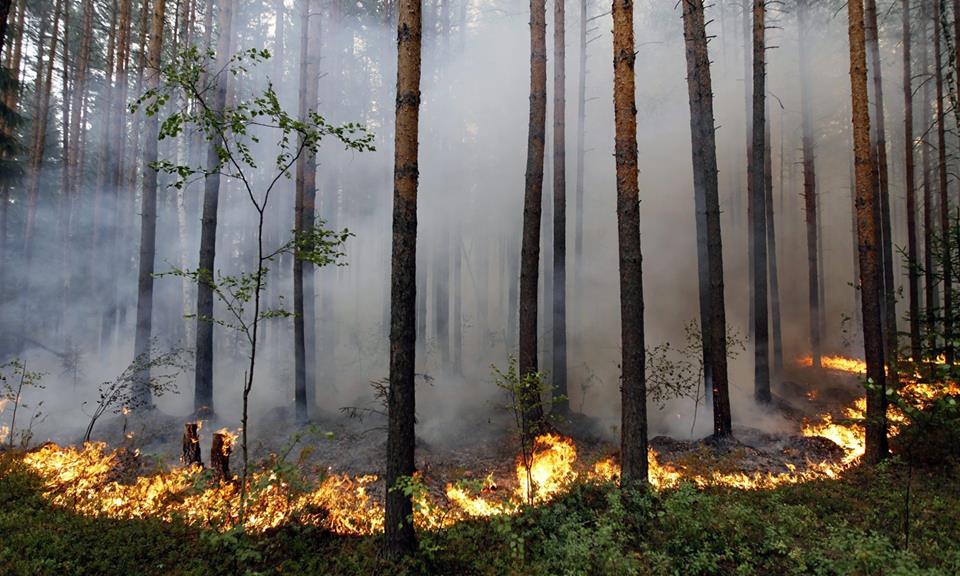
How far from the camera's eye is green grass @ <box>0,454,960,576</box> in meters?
4.77

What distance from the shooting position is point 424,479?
28.1 ft

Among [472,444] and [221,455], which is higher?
[221,455]

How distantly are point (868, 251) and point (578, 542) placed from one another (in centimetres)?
781

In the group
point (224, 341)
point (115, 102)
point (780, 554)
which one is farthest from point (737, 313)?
point (115, 102)

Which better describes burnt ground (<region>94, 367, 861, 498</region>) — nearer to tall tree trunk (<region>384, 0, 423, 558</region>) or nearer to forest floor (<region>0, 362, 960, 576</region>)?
forest floor (<region>0, 362, 960, 576</region>)

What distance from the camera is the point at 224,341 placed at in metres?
23.1

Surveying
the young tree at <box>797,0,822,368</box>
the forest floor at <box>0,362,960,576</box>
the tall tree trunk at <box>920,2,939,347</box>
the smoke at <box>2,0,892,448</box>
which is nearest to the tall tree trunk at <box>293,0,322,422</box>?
the smoke at <box>2,0,892,448</box>

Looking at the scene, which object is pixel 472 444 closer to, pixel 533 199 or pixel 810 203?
pixel 533 199

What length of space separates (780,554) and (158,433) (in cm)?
1333

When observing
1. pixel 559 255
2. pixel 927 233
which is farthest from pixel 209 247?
pixel 927 233

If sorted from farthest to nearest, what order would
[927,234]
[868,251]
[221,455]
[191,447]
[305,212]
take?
[305,212]
[927,234]
[868,251]
[191,447]
[221,455]

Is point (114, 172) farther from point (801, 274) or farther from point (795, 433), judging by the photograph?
point (801, 274)

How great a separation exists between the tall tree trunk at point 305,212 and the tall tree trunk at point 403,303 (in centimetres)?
718

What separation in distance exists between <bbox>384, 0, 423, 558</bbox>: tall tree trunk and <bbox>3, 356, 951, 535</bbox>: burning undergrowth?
0.40 m
